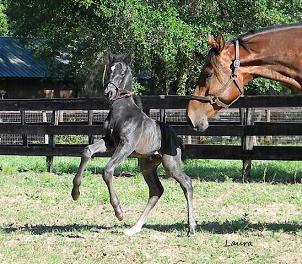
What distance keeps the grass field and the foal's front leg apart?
33cm

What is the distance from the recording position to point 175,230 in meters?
6.48

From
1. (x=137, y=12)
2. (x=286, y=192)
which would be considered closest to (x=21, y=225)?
(x=286, y=192)

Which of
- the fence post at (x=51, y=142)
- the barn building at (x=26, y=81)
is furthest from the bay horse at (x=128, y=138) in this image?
the barn building at (x=26, y=81)

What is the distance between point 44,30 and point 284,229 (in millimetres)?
22693

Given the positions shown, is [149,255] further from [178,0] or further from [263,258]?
[178,0]

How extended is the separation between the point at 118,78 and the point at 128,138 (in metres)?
0.64

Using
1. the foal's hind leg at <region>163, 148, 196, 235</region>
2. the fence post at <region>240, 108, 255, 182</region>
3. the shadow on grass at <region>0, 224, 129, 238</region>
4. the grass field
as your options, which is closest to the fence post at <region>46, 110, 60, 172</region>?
the grass field

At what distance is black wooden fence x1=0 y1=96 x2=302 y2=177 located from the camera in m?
10.9

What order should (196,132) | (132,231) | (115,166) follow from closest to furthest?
(115,166)
(132,231)
(196,132)

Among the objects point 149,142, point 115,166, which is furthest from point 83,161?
point 149,142

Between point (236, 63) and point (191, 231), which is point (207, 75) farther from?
point (191, 231)

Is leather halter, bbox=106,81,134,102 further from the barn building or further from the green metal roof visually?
the barn building

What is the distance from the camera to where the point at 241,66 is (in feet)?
18.6

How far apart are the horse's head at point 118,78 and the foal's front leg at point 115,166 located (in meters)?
0.54
